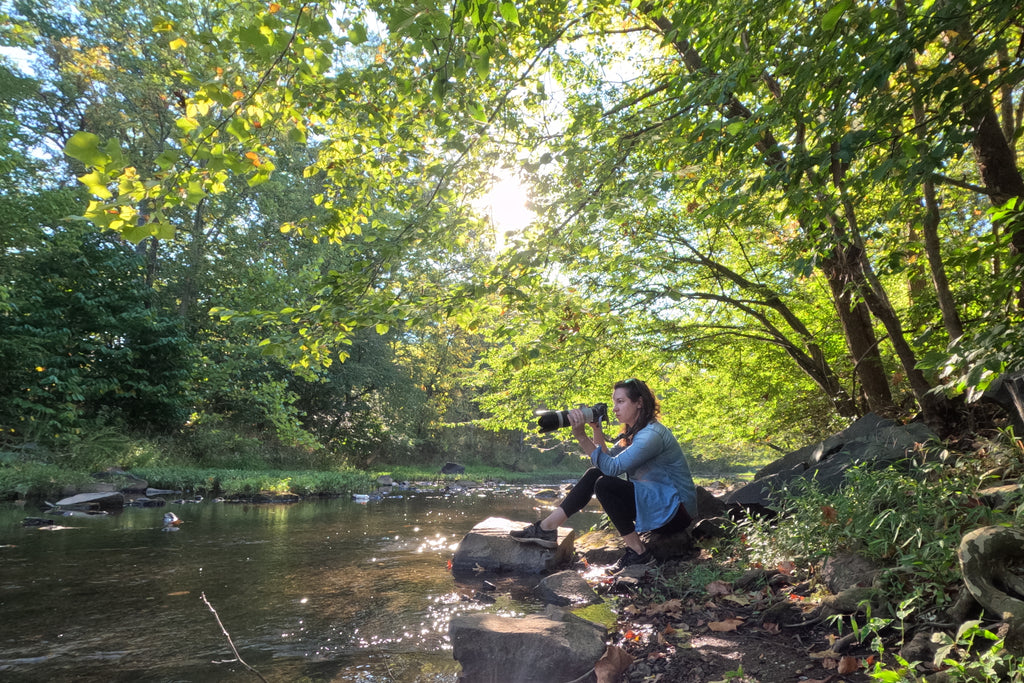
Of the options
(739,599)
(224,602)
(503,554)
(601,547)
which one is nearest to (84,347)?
(224,602)

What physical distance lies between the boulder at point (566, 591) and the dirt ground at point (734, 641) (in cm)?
36

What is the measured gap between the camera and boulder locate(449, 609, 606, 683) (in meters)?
2.56

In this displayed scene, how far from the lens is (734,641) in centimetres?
289

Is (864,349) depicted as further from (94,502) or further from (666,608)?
(94,502)

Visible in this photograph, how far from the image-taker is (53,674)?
9.39ft

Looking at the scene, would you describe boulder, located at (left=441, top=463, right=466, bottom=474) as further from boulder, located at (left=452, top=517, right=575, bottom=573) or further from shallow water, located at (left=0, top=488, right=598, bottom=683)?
boulder, located at (left=452, top=517, right=575, bottom=573)

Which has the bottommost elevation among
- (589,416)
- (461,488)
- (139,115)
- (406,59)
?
(461,488)

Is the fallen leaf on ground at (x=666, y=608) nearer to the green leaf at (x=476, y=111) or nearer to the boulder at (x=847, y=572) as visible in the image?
the boulder at (x=847, y=572)

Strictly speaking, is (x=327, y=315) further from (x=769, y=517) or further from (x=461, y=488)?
(x=461, y=488)

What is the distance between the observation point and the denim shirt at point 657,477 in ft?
15.5

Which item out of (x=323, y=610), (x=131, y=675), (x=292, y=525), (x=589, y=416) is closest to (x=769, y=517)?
(x=589, y=416)

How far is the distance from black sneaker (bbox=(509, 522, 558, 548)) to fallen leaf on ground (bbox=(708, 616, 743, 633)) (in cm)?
238

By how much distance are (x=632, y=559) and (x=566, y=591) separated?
1.01 m

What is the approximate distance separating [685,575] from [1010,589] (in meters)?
2.18
